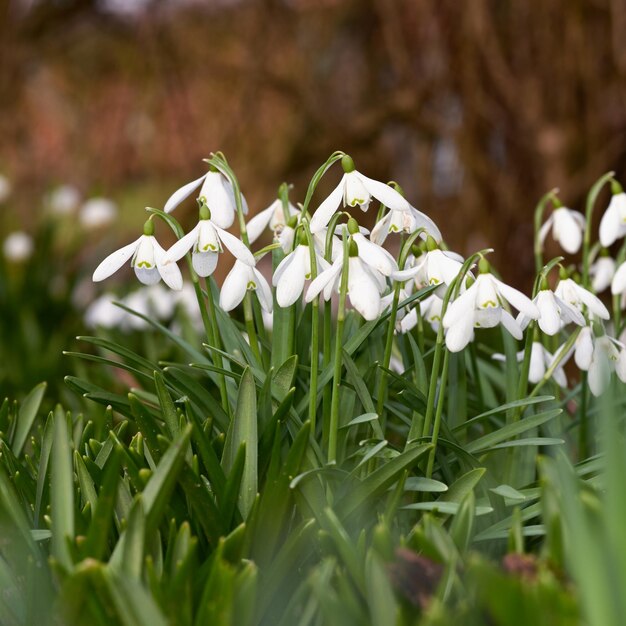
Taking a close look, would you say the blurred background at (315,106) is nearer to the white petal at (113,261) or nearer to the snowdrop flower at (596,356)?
the white petal at (113,261)

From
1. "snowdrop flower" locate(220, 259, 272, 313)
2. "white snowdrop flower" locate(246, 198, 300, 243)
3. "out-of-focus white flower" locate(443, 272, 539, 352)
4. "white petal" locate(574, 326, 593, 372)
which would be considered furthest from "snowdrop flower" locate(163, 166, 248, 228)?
"white petal" locate(574, 326, 593, 372)

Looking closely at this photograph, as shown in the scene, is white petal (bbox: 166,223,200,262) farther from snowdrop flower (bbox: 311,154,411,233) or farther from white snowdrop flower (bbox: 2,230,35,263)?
white snowdrop flower (bbox: 2,230,35,263)

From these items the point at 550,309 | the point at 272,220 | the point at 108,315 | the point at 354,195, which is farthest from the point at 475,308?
the point at 108,315

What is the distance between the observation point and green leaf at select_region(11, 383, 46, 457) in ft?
5.90


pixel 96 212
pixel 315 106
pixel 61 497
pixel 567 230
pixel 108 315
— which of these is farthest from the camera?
pixel 315 106

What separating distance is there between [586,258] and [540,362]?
1.36ft

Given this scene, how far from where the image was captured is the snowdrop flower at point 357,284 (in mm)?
1294

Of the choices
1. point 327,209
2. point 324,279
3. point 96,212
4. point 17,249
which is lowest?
point 324,279

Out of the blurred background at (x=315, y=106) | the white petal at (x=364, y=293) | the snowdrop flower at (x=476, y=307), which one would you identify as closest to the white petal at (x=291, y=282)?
the white petal at (x=364, y=293)

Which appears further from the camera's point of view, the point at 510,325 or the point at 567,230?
the point at 567,230

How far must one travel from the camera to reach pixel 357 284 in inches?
51.3

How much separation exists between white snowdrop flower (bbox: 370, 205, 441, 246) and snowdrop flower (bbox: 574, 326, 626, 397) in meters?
0.34

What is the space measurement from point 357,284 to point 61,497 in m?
0.56

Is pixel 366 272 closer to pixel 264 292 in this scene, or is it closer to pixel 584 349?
pixel 264 292
